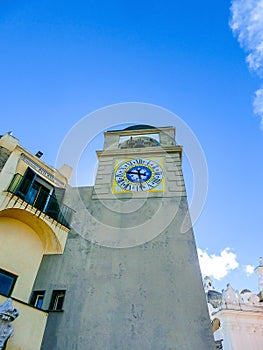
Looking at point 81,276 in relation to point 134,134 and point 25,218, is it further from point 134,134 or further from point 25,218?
point 134,134

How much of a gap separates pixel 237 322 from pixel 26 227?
15.0m

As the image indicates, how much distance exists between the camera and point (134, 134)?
17.1 metres

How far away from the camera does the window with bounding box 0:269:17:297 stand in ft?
29.5

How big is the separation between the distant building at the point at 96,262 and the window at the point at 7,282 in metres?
0.03

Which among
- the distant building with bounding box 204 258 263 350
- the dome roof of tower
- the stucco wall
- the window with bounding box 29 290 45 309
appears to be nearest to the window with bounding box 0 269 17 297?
the stucco wall

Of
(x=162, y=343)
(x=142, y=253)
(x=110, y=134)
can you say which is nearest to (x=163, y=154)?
(x=110, y=134)

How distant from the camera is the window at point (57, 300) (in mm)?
9352

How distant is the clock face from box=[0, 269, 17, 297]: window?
5.91 m

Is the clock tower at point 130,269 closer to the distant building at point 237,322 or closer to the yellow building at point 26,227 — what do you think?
the yellow building at point 26,227

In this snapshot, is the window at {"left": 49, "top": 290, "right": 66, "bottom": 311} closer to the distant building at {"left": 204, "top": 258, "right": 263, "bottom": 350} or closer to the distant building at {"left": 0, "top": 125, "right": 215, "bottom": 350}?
the distant building at {"left": 0, "top": 125, "right": 215, "bottom": 350}

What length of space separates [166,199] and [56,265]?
559 cm

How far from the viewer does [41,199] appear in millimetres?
11062

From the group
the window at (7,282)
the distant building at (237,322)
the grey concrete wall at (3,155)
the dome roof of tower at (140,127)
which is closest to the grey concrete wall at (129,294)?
the window at (7,282)

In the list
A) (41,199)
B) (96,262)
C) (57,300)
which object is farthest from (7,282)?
(41,199)
